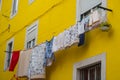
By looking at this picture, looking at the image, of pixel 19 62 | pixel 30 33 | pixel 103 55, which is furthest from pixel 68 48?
pixel 30 33

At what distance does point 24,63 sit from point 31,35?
1916 millimetres

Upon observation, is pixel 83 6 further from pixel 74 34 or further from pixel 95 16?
pixel 95 16

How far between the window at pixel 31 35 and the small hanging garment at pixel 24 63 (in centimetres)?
115

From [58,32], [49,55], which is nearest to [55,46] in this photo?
[49,55]

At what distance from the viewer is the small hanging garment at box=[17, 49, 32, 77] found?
12.8 metres

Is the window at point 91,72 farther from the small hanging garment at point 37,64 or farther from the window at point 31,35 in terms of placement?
the window at point 31,35

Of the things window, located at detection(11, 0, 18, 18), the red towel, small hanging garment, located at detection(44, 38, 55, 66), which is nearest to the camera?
small hanging garment, located at detection(44, 38, 55, 66)

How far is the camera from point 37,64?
12.1 meters

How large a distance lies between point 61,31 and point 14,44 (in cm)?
520

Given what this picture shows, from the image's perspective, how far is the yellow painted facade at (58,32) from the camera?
30.4 ft

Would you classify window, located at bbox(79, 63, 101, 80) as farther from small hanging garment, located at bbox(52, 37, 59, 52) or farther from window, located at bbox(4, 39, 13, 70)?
window, located at bbox(4, 39, 13, 70)

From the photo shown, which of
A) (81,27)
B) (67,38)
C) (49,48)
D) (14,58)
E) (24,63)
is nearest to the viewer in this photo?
(81,27)

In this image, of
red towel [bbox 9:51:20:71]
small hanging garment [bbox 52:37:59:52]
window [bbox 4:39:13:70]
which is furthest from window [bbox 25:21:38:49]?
small hanging garment [bbox 52:37:59:52]

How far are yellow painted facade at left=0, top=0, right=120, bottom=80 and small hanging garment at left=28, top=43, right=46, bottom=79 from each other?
1.30 feet
